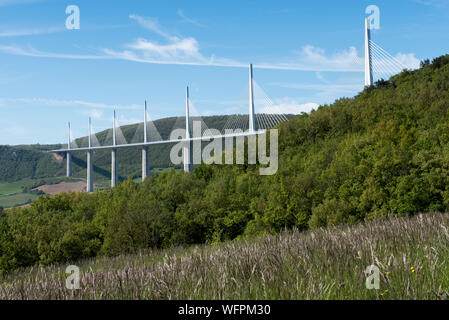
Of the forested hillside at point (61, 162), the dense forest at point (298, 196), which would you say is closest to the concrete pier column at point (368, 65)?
the dense forest at point (298, 196)

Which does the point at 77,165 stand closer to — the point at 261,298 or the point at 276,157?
the point at 276,157

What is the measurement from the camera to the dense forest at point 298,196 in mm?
43656

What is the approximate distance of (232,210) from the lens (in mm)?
55406

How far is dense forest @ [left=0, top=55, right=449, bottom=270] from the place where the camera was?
4366 centimetres

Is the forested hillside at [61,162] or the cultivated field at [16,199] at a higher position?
the forested hillside at [61,162]

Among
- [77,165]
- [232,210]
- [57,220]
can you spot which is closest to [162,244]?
[232,210]

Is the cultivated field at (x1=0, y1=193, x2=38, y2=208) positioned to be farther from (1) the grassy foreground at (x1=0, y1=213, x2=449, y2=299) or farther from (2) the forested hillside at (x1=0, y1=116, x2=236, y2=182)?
(1) the grassy foreground at (x1=0, y1=213, x2=449, y2=299)

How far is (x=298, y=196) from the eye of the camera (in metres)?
48.3

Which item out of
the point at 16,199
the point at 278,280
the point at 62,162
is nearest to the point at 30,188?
the point at 16,199

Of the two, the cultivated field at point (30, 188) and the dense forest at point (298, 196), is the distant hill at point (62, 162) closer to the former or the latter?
the cultivated field at point (30, 188)

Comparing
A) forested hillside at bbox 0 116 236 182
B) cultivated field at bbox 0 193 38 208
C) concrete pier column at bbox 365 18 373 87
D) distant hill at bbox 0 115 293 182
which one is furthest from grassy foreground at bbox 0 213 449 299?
forested hillside at bbox 0 116 236 182

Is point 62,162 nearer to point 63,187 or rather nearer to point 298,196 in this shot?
point 63,187

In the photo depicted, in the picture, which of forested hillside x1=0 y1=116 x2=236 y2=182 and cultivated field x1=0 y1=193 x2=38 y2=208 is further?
forested hillside x1=0 y1=116 x2=236 y2=182

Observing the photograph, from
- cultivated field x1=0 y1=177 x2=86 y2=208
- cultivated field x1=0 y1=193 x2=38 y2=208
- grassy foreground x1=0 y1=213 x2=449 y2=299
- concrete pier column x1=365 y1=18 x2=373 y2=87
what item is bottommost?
A: cultivated field x1=0 y1=193 x2=38 y2=208
